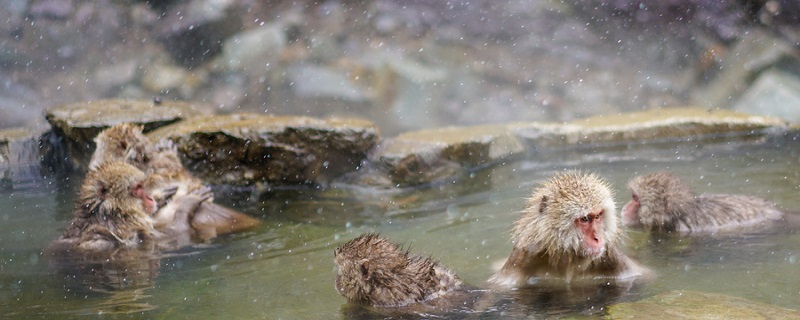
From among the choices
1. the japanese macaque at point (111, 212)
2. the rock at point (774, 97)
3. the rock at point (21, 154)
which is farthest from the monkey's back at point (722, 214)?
the rock at point (21, 154)

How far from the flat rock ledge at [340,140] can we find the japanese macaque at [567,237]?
3558mm

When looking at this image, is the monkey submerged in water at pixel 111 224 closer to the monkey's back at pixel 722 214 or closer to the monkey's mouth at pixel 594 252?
the monkey's mouth at pixel 594 252

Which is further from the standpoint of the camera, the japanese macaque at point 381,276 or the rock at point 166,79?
the rock at point 166,79

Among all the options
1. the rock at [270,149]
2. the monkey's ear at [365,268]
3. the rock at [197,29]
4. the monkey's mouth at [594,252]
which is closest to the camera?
the monkey's ear at [365,268]

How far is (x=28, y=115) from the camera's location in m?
11.8

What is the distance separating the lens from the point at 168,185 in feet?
21.1

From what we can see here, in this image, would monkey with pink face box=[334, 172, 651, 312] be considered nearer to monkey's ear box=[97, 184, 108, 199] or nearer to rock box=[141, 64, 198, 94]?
monkey's ear box=[97, 184, 108, 199]

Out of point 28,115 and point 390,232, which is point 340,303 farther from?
point 28,115

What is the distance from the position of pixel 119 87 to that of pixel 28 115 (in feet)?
4.19

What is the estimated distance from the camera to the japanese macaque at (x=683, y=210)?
18.8 feet

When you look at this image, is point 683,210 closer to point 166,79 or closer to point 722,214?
point 722,214

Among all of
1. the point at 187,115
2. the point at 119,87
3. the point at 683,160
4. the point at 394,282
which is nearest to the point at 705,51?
the point at 683,160

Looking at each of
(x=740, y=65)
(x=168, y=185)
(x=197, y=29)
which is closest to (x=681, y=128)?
(x=740, y=65)

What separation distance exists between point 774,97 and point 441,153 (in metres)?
4.52
